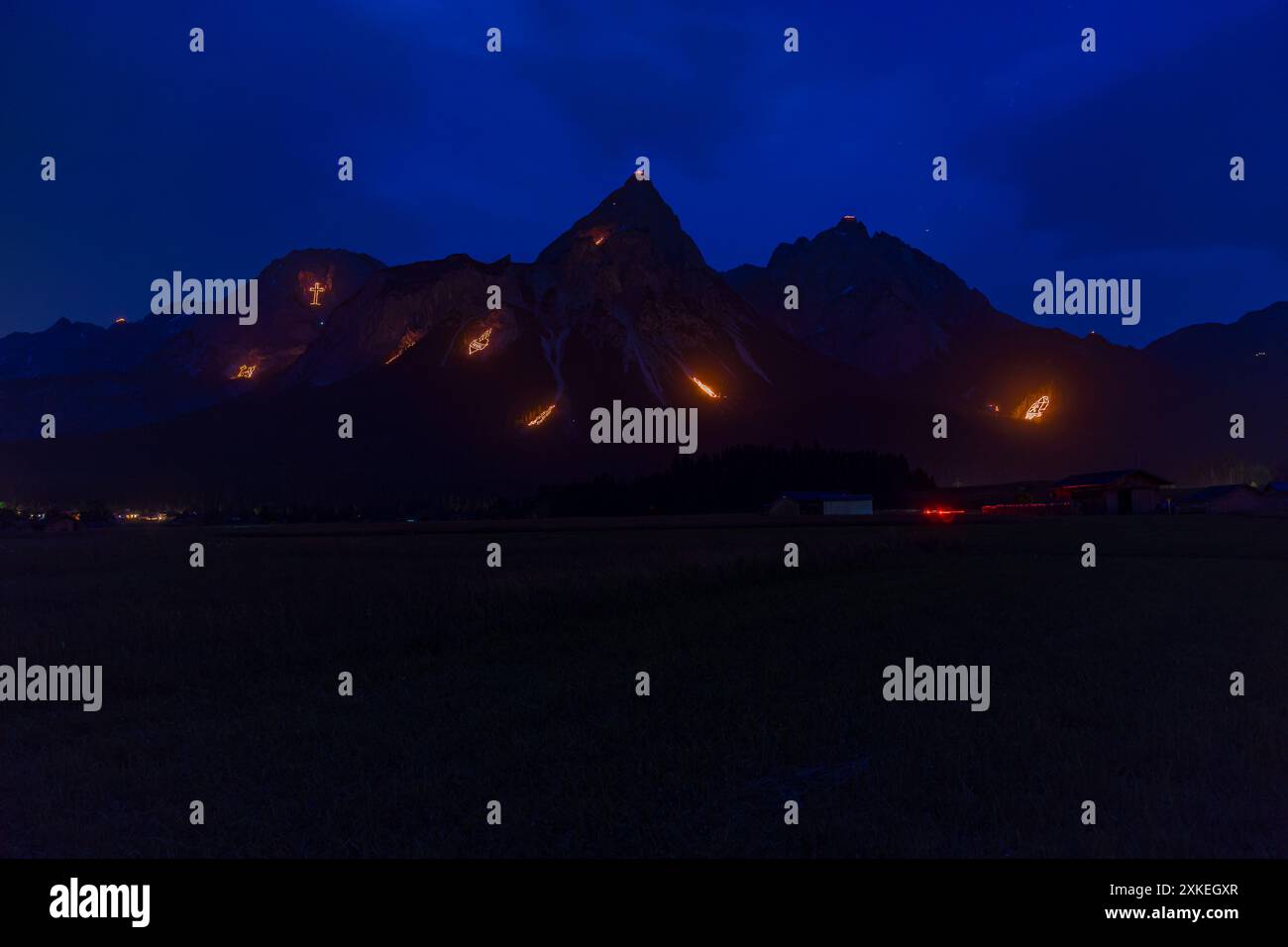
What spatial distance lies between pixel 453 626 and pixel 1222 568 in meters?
36.2

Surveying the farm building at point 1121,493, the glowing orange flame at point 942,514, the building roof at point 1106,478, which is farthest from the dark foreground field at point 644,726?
the building roof at point 1106,478

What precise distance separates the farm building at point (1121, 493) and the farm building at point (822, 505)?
32399mm

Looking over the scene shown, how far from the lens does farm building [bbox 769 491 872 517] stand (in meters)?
134

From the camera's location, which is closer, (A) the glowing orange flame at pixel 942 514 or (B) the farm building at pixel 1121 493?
(A) the glowing orange flame at pixel 942 514

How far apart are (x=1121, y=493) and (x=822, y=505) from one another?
145 feet

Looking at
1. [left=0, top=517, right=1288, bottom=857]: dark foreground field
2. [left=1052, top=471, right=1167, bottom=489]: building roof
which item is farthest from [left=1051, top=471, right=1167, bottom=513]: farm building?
[left=0, top=517, right=1288, bottom=857]: dark foreground field

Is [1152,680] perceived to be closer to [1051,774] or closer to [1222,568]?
[1051,774]

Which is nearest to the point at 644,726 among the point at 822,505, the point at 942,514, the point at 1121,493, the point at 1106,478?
the point at 942,514

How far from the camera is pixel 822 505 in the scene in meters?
136

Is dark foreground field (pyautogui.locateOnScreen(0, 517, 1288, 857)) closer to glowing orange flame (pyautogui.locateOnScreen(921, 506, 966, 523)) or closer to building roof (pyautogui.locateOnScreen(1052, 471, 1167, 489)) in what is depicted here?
glowing orange flame (pyautogui.locateOnScreen(921, 506, 966, 523))

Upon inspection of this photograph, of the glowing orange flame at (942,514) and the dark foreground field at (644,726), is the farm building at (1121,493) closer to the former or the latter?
the glowing orange flame at (942,514)

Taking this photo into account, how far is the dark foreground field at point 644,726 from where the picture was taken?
8.77m
